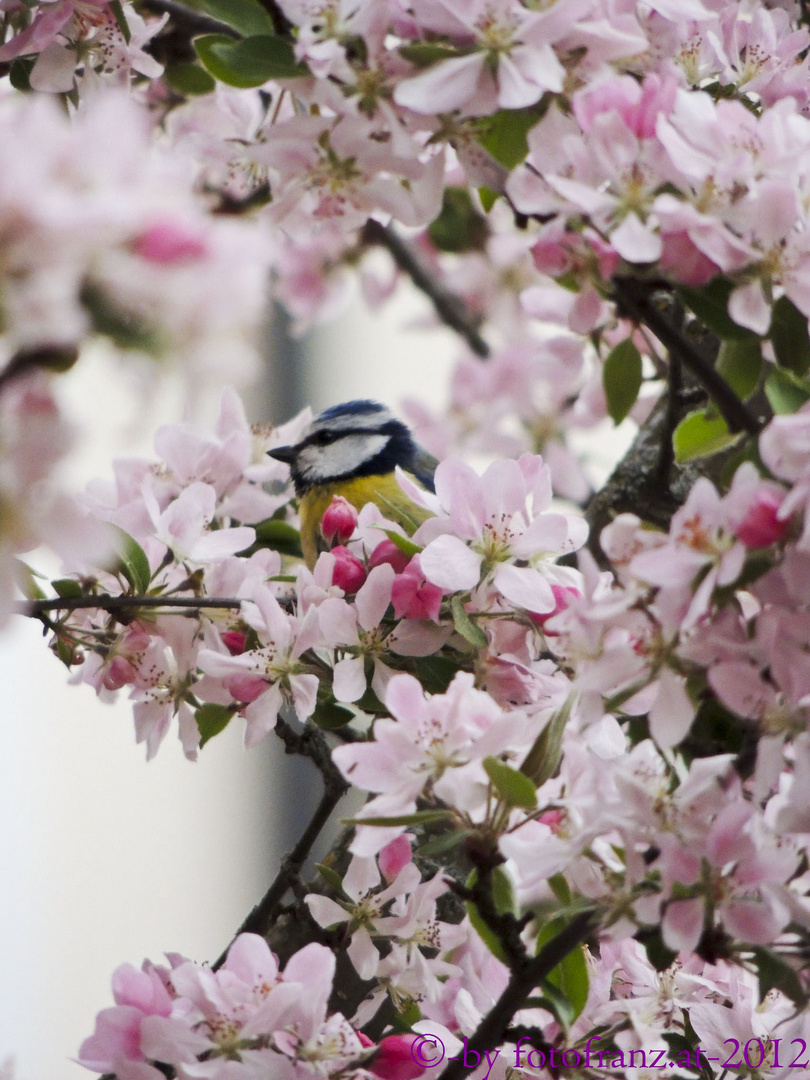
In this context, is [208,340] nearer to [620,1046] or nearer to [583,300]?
[583,300]

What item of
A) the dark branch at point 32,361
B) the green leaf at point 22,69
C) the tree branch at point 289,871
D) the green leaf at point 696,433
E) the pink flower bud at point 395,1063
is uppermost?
the dark branch at point 32,361

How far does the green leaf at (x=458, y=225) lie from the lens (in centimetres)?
174

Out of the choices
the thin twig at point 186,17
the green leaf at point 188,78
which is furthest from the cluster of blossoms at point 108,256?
the green leaf at point 188,78

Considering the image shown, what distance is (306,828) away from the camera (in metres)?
0.99

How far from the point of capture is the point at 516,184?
0.70m

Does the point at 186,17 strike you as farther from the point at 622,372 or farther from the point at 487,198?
the point at 622,372

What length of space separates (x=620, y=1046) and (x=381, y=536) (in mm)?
386

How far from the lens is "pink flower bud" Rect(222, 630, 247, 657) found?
0.90 m

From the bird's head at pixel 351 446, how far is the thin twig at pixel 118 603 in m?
1.14

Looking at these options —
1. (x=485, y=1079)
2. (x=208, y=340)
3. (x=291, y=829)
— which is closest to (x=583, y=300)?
(x=208, y=340)

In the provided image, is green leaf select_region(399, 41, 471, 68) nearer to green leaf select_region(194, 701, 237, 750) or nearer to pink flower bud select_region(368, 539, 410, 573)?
pink flower bud select_region(368, 539, 410, 573)

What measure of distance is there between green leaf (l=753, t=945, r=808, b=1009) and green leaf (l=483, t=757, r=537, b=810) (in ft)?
0.46

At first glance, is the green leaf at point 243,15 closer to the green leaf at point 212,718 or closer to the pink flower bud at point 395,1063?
the green leaf at point 212,718

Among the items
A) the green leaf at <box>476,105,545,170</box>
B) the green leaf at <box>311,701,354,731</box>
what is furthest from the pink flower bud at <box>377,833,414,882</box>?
the green leaf at <box>476,105,545,170</box>
